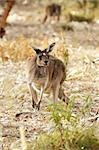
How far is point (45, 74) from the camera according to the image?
5941 millimetres

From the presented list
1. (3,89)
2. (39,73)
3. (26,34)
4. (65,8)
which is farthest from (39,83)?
(65,8)

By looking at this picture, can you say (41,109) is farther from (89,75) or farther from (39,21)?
(39,21)

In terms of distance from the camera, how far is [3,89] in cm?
638

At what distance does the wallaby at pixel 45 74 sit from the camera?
593 cm

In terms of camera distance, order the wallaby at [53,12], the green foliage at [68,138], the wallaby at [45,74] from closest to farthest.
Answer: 1. the green foliage at [68,138]
2. the wallaby at [45,74]
3. the wallaby at [53,12]

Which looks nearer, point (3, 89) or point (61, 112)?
point (61, 112)

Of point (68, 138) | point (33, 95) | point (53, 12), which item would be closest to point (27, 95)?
point (33, 95)

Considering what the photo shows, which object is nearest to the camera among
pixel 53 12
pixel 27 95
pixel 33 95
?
pixel 33 95

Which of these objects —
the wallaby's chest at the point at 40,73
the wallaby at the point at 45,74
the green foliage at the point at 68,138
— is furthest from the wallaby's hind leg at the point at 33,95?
the green foliage at the point at 68,138

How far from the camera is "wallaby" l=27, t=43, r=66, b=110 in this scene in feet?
19.4

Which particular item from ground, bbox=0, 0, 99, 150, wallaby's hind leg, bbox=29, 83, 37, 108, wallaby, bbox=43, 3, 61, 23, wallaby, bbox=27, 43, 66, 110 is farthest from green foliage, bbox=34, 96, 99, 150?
wallaby, bbox=43, 3, 61, 23

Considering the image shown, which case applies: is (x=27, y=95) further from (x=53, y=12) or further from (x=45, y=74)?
(x=53, y=12)

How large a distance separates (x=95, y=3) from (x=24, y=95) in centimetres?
1874

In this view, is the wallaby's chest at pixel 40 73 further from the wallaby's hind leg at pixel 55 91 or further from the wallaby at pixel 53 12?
the wallaby at pixel 53 12
